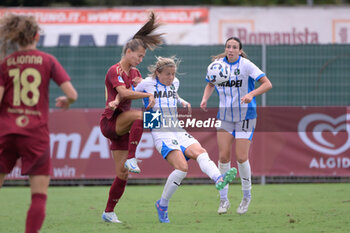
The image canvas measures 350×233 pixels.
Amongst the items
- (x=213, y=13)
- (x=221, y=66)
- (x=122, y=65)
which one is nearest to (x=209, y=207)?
(x=221, y=66)

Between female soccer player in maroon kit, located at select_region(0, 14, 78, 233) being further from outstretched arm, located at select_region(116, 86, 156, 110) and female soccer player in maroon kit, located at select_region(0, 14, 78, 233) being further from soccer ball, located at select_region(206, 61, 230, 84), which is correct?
soccer ball, located at select_region(206, 61, 230, 84)

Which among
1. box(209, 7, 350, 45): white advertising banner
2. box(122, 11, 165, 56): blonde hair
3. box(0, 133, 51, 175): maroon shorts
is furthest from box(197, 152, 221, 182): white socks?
box(209, 7, 350, 45): white advertising banner

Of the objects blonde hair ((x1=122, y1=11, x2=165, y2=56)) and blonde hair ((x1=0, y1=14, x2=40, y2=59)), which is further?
blonde hair ((x1=122, y1=11, x2=165, y2=56))

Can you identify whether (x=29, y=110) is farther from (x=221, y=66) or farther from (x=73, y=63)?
(x=73, y=63)

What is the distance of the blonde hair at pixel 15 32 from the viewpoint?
540 centimetres

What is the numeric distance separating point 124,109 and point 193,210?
2.12 meters

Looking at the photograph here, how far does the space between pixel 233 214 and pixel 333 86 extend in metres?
5.97

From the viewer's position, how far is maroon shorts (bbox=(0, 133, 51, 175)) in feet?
17.6

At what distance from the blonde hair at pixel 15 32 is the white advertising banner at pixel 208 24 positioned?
43.9 ft

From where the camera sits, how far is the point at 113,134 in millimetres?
7660

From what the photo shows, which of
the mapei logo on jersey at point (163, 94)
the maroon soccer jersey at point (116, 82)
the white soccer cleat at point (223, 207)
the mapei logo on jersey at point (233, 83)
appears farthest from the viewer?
the mapei logo on jersey at point (233, 83)

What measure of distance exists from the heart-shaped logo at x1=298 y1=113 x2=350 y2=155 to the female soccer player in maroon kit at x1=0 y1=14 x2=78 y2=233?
836 cm

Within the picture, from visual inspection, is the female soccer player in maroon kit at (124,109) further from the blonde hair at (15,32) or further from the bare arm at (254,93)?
the blonde hair at (15,32)

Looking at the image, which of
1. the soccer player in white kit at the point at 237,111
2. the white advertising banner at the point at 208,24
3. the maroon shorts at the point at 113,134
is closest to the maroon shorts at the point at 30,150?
the maroon shorts at the point at 113,134
